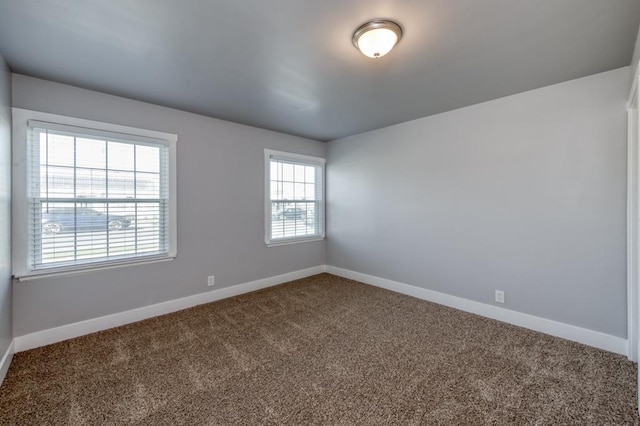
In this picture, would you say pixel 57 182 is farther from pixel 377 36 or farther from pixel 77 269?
pixel 377 36

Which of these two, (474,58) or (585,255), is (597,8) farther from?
(585,255)

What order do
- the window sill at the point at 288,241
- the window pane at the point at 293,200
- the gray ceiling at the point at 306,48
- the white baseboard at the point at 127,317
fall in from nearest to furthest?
1. the gray ceiling at the point at 306,48
2. the white baseboard at the point at 127,317
3. the window sill at the point at 288,241
4. the window pane at the point at 293,200

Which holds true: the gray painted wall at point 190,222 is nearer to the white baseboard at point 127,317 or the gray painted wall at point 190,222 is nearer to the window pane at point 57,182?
the white baseboard at point 127,317

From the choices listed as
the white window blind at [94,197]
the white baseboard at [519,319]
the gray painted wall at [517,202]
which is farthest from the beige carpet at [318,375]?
the white window blind at [94,197]

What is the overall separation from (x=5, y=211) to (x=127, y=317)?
4.83ft

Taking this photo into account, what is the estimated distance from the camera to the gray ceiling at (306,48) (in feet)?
5.55

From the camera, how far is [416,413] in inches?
68.6

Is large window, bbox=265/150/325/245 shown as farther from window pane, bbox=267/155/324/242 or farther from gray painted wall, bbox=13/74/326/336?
gray painted wall, bbox=13/74/326/336

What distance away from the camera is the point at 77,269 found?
2.77 metres

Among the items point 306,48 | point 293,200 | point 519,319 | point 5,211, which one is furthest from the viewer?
point 293,200

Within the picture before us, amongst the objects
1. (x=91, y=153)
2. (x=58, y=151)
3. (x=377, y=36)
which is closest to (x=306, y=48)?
(x=377, y=36)

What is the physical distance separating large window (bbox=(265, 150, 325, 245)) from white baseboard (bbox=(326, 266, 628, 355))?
1.46m

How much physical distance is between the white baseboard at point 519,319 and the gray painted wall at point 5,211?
4.02m

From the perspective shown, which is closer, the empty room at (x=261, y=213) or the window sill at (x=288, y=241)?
the empty room at (x=261, y=213)
